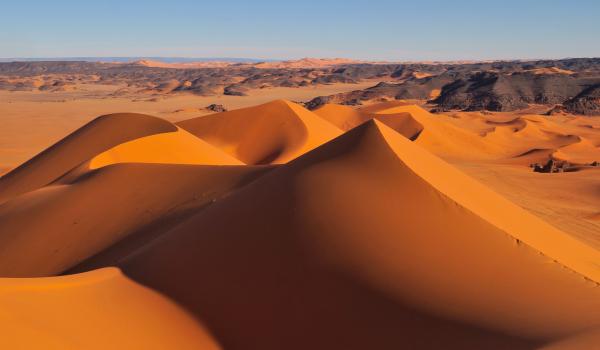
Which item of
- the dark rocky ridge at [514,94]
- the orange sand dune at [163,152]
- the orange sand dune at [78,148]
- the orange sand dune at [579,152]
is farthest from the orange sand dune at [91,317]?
the dark rocky ridge at [514,94]

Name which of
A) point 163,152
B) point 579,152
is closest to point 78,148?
point 163,152

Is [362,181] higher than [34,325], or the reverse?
[362,181]

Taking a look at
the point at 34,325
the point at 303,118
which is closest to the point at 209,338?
the point at 34,325

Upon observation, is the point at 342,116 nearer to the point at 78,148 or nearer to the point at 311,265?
the point at 78,148

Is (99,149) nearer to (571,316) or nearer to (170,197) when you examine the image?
(170,197)

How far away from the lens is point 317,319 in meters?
4.96

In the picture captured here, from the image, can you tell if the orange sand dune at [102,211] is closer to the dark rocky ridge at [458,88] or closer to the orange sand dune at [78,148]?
the orange sand dune at [78,148]

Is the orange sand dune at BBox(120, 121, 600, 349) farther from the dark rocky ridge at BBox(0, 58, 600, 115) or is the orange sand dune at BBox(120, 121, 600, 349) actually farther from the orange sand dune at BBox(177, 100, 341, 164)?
the dark rocky ridge at BBox(0, 58, 600, 115)

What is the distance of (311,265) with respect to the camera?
5547mm

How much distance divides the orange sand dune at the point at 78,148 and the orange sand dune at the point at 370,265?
10.8m

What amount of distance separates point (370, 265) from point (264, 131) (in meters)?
18.0

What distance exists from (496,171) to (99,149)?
13647 mm

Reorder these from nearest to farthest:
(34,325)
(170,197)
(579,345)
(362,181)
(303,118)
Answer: (579,345), (34,325), (362,181), (170,197), (303,118)

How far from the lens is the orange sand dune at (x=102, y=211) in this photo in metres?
8.50
